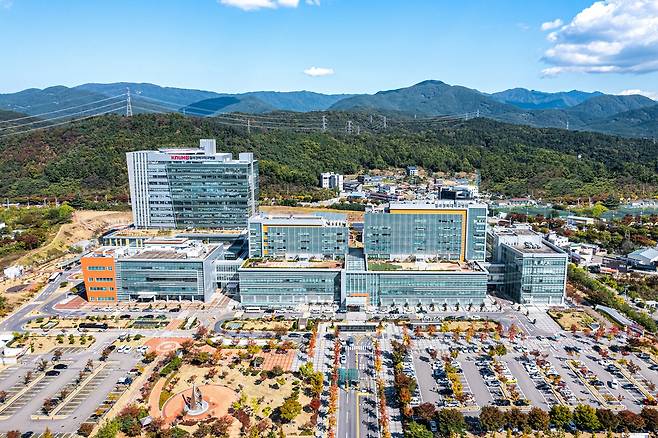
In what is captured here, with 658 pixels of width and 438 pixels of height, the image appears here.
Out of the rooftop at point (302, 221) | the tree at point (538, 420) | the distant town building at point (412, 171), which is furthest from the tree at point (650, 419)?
the distant town building at point (412, 171)

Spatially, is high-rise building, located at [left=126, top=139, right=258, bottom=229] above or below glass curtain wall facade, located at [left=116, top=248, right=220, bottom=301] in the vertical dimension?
above

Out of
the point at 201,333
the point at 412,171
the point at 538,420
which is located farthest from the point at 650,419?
the point at 412,171

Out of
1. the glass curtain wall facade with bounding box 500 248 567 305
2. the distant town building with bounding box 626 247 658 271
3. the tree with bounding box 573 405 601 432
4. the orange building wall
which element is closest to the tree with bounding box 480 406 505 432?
the tree with bounding box 573 405 601 432

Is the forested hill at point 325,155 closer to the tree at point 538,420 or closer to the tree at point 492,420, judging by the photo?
A: the tree at point 492,420

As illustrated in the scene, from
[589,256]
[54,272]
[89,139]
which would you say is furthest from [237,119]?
[589,256]

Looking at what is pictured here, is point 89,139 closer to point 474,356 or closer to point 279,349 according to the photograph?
point 279,349

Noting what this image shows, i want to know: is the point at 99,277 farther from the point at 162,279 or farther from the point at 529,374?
the point at 529,374

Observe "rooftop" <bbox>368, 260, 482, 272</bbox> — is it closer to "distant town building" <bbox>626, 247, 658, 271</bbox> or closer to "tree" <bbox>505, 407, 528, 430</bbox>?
"tree" <bbox>505, 407, 528, 430</bbox>
